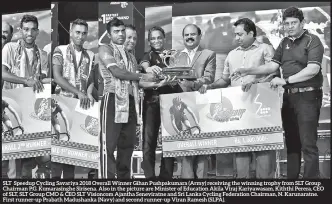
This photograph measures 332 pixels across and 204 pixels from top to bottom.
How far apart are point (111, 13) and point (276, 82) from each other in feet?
7.05

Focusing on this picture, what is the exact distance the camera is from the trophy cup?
6073 mm

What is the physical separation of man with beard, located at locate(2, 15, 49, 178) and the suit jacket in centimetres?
186

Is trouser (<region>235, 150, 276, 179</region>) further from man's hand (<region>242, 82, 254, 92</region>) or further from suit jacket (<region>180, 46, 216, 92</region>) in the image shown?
suit jacket (<region>180, 46, 216, 92</region>)

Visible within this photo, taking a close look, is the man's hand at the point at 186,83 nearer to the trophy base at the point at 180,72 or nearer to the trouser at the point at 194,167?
the trophy base at the point at 180,72

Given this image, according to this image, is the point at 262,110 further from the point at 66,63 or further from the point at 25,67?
the point at 25,67

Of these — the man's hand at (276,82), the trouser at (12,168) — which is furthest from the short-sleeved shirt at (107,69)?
the man's hand at (276,82)

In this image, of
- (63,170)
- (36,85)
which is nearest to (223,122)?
(63,170)

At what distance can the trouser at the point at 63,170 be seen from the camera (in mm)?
6379

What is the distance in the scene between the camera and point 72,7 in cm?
643

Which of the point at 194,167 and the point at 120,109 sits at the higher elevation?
the point at 120,109

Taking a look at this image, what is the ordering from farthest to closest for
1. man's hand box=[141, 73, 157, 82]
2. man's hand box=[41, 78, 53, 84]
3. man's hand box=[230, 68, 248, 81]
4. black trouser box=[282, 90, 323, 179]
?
man's hand box=[41, 78, 53, 84] → man's hand box=[141, 73, 157, 82] → man's hand box=[230, 68, 248, 81] → black trouser box=[282, 90, 323, 179]

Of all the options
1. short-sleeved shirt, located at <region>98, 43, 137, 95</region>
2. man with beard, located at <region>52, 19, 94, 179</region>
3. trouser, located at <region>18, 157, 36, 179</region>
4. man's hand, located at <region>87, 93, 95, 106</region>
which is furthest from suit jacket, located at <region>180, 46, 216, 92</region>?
trouser, located at <region>18, 157, 36, 179</region>

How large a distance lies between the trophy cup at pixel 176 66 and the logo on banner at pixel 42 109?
59.5 inches

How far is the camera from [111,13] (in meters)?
6.32
